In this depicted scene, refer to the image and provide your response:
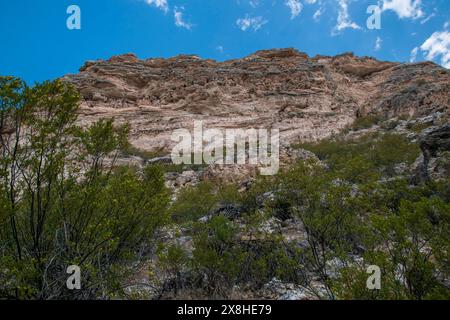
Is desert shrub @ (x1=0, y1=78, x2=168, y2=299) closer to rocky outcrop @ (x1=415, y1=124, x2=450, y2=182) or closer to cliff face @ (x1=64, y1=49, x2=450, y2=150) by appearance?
rocky outcrop @ (x1=415, y1=124, x2=450, y2=182)

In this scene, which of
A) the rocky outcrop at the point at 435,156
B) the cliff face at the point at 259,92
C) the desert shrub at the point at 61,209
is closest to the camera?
the desert shrub at the point at 61,209

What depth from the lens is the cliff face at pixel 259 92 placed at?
25.6m

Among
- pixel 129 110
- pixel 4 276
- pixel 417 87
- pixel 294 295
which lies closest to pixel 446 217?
pixel 294 295

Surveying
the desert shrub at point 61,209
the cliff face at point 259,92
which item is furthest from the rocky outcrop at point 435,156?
the cliff face at point 259,92

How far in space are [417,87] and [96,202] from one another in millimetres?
26401

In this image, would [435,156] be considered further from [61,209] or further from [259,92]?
[259,92]

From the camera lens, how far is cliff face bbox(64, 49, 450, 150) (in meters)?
25.6

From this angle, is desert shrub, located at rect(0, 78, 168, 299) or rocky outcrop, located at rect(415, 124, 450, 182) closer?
desert shrub, located at rect(0, 78, 168, 299)

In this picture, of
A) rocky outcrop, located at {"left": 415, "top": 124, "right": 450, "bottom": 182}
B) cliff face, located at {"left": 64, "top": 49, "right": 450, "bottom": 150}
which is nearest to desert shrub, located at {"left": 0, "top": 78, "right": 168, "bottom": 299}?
rocky outcrop, located at {"left": 415, "top": 124, "right": 450, "bottom": 182}

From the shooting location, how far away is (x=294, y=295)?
5875 millimetres

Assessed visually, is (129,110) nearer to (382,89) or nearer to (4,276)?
(382,89)

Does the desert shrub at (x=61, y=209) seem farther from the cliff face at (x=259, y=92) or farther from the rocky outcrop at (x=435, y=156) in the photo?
the cliff face at (x=259, y=92)

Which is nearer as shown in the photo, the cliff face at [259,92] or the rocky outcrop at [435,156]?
the rocky outcrop at [435,156]

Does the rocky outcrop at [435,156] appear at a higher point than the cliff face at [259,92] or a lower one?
lower
